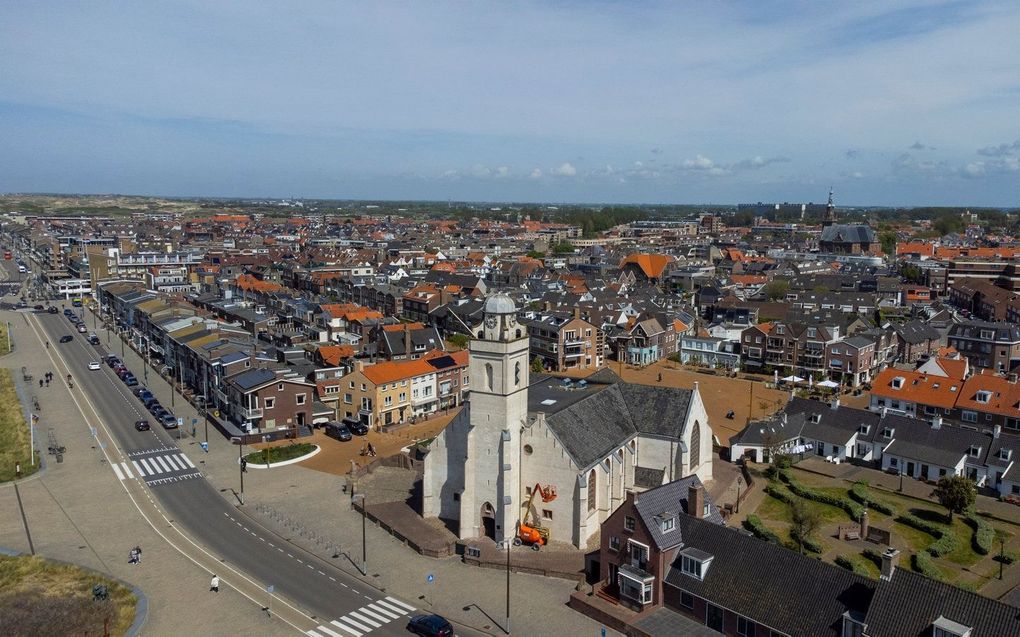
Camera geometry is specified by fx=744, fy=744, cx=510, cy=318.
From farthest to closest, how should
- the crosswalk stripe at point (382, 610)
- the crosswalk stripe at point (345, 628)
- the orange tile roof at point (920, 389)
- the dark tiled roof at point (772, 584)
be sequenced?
the orange tile roof at point (920, 389) < the crosswalk stripe at point (382, 610) < the crosswalk stripe at point (345, 628) < the dark tiled roof at point (772, 584)

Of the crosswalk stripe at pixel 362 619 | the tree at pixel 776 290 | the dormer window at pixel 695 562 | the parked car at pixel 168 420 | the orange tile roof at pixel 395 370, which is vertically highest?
the tree at pixel 776 290

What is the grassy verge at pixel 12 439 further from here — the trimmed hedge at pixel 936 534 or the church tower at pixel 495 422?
the trimmed hedge at pixel 936 534

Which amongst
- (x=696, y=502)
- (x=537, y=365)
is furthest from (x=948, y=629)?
(x=537, y=365)

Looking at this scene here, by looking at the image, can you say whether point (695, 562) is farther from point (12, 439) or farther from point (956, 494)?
point (12, 439)

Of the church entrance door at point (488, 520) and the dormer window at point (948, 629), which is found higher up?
the dormer window at point (948, 629)

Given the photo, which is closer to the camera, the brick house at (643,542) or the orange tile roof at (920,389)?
the brick house at (643,542)

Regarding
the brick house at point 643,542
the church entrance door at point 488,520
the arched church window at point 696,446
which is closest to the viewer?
the brick house at point 643,542

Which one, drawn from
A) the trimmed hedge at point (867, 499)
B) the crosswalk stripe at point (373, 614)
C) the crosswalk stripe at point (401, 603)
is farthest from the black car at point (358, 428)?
the trimmed hedge at point (867, 499)

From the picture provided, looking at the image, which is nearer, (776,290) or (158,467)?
(158,467)
